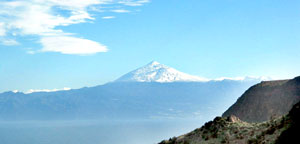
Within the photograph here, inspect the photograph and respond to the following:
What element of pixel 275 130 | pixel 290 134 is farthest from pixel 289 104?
pixel 290 134

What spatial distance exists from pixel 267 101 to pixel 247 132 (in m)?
68.1

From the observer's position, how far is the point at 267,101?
11456cm

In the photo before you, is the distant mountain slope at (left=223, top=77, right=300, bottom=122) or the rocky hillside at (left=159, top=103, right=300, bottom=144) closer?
the rocky hillside at (left=159, top=103, right=300, bottom=144)

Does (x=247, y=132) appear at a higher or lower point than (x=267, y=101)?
lower

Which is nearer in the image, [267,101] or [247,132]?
[247,132]

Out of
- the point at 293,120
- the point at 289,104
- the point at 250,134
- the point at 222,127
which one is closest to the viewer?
the point at 293,120

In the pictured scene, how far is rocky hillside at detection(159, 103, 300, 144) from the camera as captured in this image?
122 feet

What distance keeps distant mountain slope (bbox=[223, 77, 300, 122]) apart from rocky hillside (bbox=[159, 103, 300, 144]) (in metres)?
53.6

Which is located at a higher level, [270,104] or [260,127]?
[270,104]

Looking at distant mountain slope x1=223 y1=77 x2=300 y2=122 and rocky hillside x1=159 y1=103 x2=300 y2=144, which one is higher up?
distant mountain slope x1=223 y1=77 x2=300 y2=122

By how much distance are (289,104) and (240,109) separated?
42.8 feet

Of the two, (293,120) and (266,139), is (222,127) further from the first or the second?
(293,120)

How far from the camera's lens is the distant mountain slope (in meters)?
109

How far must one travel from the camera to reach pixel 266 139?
42906mm
